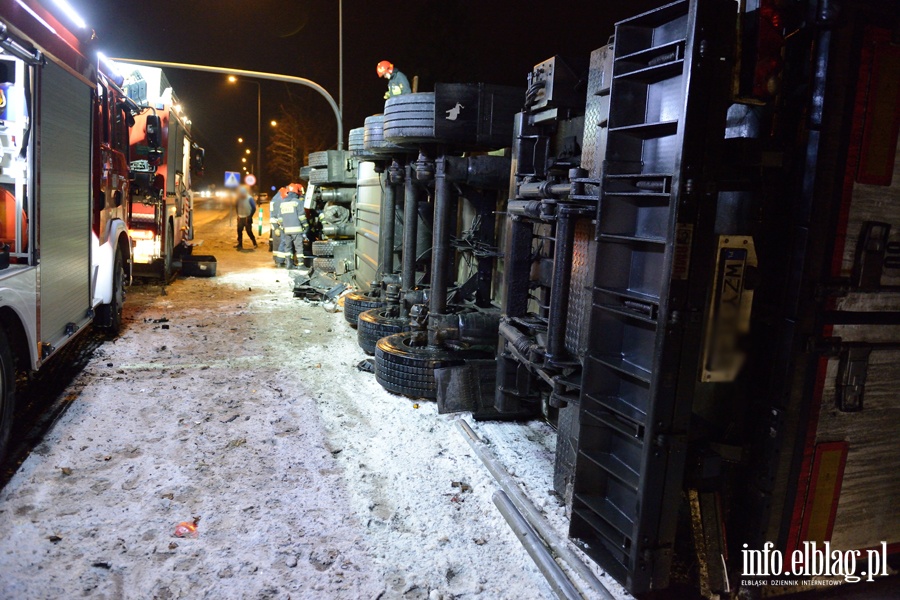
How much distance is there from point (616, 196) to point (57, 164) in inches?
197

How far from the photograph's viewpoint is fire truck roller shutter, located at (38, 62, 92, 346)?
5227 mm

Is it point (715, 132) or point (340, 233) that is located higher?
point (715, 132)

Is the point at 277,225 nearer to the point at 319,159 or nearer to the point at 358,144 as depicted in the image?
the point at 319,159

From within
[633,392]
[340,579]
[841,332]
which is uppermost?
[841,332]

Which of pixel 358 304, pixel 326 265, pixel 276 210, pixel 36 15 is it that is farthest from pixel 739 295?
pixel 276 210

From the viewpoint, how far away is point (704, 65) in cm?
287

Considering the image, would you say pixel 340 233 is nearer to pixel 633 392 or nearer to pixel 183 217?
pixel 183 217

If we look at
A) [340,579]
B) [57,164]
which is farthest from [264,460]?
[57,164]

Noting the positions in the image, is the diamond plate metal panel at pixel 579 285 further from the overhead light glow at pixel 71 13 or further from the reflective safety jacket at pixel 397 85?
the reflective safety jacket at pixel 397 85

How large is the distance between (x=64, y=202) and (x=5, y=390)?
2.13m

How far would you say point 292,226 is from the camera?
655 inches

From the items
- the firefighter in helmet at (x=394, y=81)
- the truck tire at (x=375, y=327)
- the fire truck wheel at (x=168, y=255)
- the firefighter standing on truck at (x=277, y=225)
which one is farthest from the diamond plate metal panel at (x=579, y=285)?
the firefighter standing on truck at (x=277, y=225)


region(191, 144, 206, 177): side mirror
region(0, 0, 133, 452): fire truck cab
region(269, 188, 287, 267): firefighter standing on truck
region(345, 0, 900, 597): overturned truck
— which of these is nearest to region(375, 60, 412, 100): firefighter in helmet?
region(0, 0, 133, 452): fire truck cab

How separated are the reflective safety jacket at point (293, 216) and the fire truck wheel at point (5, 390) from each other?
12327mm
